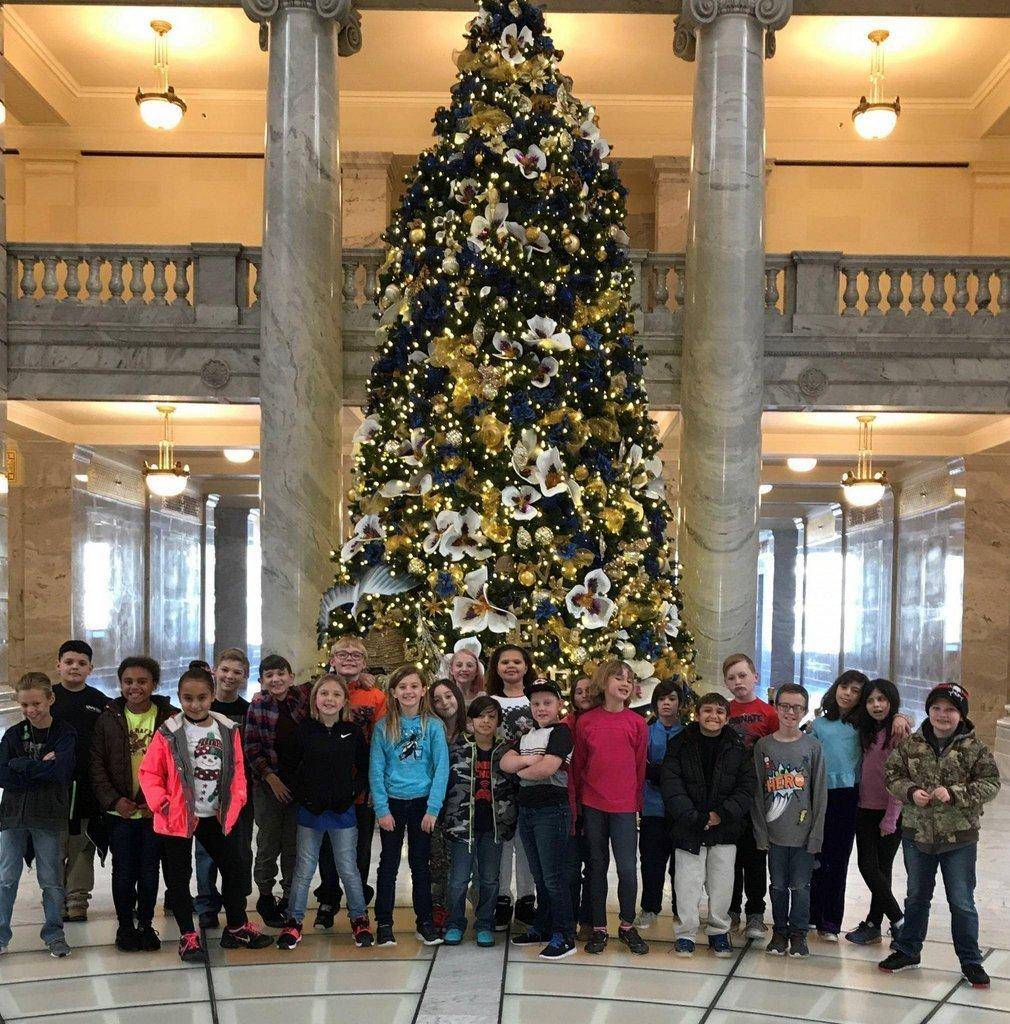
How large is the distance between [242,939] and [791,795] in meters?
2.99

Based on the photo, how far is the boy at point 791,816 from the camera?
6.62 metres

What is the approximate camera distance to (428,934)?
665cm

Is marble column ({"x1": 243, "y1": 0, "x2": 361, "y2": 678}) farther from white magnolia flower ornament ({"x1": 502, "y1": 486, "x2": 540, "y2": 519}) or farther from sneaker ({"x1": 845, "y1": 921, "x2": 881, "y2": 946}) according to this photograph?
sneaker ({"x1": 845, "y1": 921, "x2": 881, "y2": 946})

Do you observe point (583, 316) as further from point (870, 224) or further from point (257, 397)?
point (870, 224)

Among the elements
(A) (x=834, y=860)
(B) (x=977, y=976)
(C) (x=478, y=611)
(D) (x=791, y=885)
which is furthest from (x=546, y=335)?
(B) (x=977, y=976)

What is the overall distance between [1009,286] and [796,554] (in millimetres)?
16563

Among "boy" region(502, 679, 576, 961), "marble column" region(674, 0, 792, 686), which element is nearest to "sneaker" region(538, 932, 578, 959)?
"boy" region(502, 679, 576, 961)

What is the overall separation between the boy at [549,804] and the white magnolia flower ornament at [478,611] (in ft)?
7.99

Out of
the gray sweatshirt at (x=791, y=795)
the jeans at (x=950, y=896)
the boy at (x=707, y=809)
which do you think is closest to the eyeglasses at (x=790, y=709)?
the gray sweatshirt at (x=791, y=795)

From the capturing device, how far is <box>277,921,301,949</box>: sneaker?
6.54 m

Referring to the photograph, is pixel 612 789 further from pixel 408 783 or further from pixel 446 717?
pixel 408 783

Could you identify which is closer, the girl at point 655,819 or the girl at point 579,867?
the girl at point 579,867

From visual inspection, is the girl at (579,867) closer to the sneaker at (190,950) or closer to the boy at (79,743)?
the sneaker at (190,950)

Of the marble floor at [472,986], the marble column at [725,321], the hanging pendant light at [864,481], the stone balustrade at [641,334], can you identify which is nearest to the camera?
the marble floor at [472,986]
